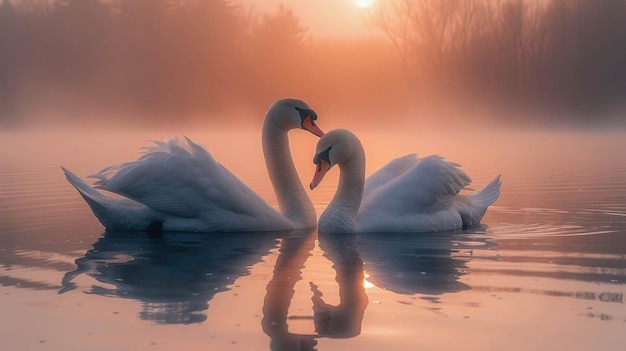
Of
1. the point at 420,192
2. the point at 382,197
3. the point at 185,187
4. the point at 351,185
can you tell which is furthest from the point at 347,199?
the point at 185,187

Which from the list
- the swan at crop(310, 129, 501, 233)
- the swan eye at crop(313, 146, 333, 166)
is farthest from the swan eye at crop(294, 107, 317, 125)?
the swan eye at crop(313, 146, 333, 166)

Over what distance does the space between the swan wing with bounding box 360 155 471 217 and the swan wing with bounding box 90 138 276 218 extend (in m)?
0.98

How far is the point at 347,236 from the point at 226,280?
2.16 meters

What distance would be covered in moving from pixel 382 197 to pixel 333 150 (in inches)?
22.4

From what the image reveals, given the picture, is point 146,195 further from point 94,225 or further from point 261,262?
point 261,262

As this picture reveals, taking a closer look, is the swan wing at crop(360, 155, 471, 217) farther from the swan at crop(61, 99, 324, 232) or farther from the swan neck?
the swan at crop(61, 99, 324, 232)

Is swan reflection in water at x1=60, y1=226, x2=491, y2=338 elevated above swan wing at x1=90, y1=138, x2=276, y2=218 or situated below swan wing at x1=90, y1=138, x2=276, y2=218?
below

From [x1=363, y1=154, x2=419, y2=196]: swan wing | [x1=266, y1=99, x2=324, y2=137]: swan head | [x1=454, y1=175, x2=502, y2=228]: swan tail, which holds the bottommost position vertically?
[x1=454, y1=175, x2=502, y2=228]: swan tail

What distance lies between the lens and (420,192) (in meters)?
8.19

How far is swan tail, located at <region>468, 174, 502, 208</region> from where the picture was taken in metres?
9.10

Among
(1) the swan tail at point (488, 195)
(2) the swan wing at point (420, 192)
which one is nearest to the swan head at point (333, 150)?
(2) the swan wing at point (420, 192)

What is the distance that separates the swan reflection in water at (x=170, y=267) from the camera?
5.34 m

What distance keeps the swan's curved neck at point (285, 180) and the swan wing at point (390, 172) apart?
0.61 m

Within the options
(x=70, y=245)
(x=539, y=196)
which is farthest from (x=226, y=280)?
(x=539, y=196)
